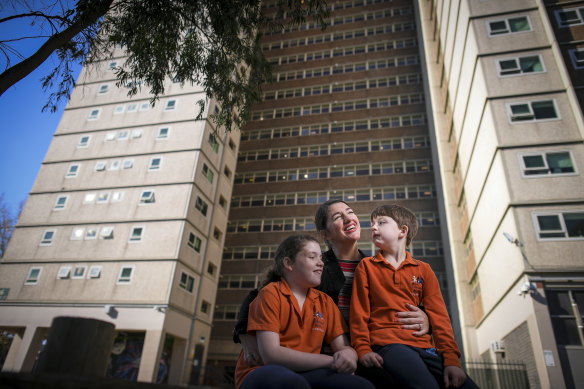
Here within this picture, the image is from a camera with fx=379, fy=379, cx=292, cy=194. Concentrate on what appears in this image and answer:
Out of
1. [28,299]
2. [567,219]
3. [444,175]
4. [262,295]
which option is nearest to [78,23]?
[262,295]

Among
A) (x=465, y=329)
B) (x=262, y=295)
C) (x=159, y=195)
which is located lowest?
(x=262, y=295)

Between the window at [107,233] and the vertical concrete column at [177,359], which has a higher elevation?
the window at [107,233]

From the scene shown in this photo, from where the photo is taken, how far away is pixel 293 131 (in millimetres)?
40281

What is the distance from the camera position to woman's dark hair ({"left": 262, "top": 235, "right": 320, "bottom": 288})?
2.91 m

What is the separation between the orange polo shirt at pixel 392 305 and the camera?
8.67 ft

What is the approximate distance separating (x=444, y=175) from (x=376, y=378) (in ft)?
90.2

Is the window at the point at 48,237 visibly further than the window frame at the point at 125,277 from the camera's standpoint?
Yes

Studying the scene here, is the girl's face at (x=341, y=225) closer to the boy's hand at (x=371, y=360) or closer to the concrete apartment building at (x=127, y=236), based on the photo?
the boy's hand at (x=371, y=360)

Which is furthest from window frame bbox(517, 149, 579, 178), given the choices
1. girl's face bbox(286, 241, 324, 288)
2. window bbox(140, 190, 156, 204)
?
window bbox(140, 190, 156, 204)

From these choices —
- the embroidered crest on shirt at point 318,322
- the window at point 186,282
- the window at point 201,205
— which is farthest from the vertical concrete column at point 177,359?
the embroidered crest on shirt at point 318,322

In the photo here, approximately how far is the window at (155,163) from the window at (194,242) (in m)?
5.54

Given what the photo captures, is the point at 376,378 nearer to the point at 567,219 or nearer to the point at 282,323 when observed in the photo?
the point at 282,323

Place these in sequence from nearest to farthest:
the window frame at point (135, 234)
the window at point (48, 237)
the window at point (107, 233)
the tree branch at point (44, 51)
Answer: the tree branch at point (44, 51), the window frame at point (135, 234), the window at point (107, 233), the window at point (48, 237)

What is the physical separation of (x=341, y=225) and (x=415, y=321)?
1019 mm
